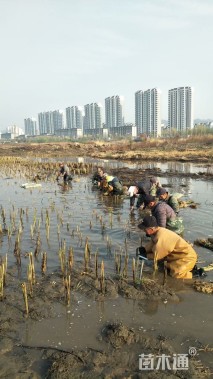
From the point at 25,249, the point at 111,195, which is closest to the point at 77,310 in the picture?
the point at 25,249

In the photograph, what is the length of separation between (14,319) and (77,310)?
1085mm

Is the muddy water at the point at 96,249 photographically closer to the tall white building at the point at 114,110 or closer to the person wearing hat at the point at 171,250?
the person wearing hat at the point at 171,250

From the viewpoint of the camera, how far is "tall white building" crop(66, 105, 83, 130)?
185750 millimetres

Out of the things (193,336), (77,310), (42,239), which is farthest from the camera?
(42,239)

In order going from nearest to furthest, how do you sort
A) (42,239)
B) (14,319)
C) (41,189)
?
(14,319) < (42,239) < (41,189)

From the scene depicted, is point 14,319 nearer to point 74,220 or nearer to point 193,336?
point 193,336

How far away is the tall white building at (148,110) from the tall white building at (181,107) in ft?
25.0

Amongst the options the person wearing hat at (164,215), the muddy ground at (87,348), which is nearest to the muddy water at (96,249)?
the muddy ground at (87,348)

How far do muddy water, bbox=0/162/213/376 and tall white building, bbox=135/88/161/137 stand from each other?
12183 cm

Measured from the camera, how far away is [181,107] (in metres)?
141

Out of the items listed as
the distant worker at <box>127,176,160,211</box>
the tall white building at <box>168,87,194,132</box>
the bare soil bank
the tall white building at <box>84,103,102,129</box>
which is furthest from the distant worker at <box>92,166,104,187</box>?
the tall white building at <box>84,103,102,129</box>

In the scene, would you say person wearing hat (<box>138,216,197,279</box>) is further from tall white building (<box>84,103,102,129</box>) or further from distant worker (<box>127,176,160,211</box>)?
tall white building (<box>84,103,102,129</box>)

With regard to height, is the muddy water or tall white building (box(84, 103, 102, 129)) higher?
tall white building (box(84, 103, 102, 129))

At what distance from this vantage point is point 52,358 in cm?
440
